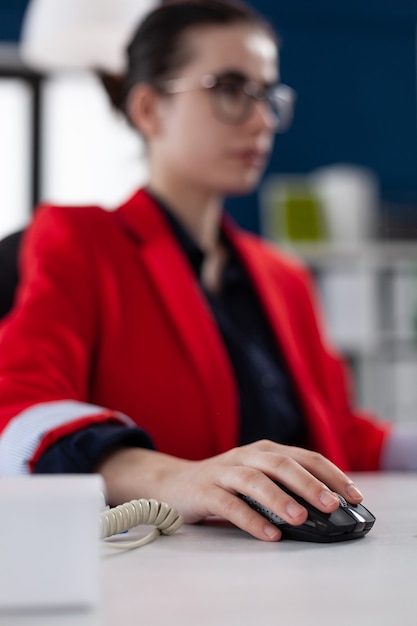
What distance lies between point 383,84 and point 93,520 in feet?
14.6

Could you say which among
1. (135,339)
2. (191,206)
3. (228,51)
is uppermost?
(228,51)

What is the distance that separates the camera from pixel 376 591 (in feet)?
Answer: 1.93

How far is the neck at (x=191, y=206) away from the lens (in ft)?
5.26

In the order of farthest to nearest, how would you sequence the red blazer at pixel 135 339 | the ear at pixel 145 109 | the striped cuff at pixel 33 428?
the ear at pixel 145 109, the red blazer at pixel 135 339, the striped cuff at pixel 33 428

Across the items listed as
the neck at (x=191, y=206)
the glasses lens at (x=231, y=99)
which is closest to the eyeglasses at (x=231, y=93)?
the glasses lens at (x=231, y=99)

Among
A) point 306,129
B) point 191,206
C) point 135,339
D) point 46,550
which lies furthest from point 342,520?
point 306,129

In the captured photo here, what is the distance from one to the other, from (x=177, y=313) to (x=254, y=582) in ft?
2.64

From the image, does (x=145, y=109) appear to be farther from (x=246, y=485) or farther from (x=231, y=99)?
(x=246, y=485)

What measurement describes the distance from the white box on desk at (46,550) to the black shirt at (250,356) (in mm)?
833

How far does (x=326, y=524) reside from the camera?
0.74 m

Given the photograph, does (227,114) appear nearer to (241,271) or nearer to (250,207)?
(241,271)

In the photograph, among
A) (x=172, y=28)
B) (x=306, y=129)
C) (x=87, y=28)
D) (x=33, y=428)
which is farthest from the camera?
(x=306, y=129)

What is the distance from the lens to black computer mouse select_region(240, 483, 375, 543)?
0.75 metres

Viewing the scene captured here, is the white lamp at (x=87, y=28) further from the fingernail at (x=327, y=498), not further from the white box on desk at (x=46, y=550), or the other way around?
the white box on desk at (x=46, y=550)
